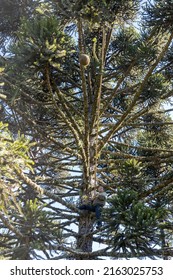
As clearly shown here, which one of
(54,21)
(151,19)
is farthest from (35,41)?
(151,19)

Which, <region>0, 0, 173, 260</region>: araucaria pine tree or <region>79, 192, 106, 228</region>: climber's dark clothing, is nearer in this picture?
<region>0, 0, 173, 260</region>: araucaria pine tree

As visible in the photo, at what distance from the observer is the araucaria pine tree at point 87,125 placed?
193 inches

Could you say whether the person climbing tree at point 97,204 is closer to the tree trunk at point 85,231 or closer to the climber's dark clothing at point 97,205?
the climber's dark clothing at point 97,205

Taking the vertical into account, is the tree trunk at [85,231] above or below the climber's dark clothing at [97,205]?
below

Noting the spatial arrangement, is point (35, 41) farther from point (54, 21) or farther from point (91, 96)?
point (91, 96)

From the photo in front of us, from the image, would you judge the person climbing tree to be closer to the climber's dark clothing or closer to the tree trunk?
the climber's dark clothing

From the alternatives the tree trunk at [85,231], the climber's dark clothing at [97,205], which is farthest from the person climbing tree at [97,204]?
the tree trunk at [85,231]

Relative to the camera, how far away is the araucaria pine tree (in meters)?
4.90

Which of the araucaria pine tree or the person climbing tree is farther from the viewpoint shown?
the person climbing tree

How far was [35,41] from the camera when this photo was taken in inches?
234

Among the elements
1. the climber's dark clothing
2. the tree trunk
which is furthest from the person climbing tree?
the tree trunk

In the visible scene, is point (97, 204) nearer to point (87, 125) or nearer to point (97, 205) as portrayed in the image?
point (97, 205)

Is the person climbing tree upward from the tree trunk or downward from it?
upward

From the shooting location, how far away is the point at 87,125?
250 inches
